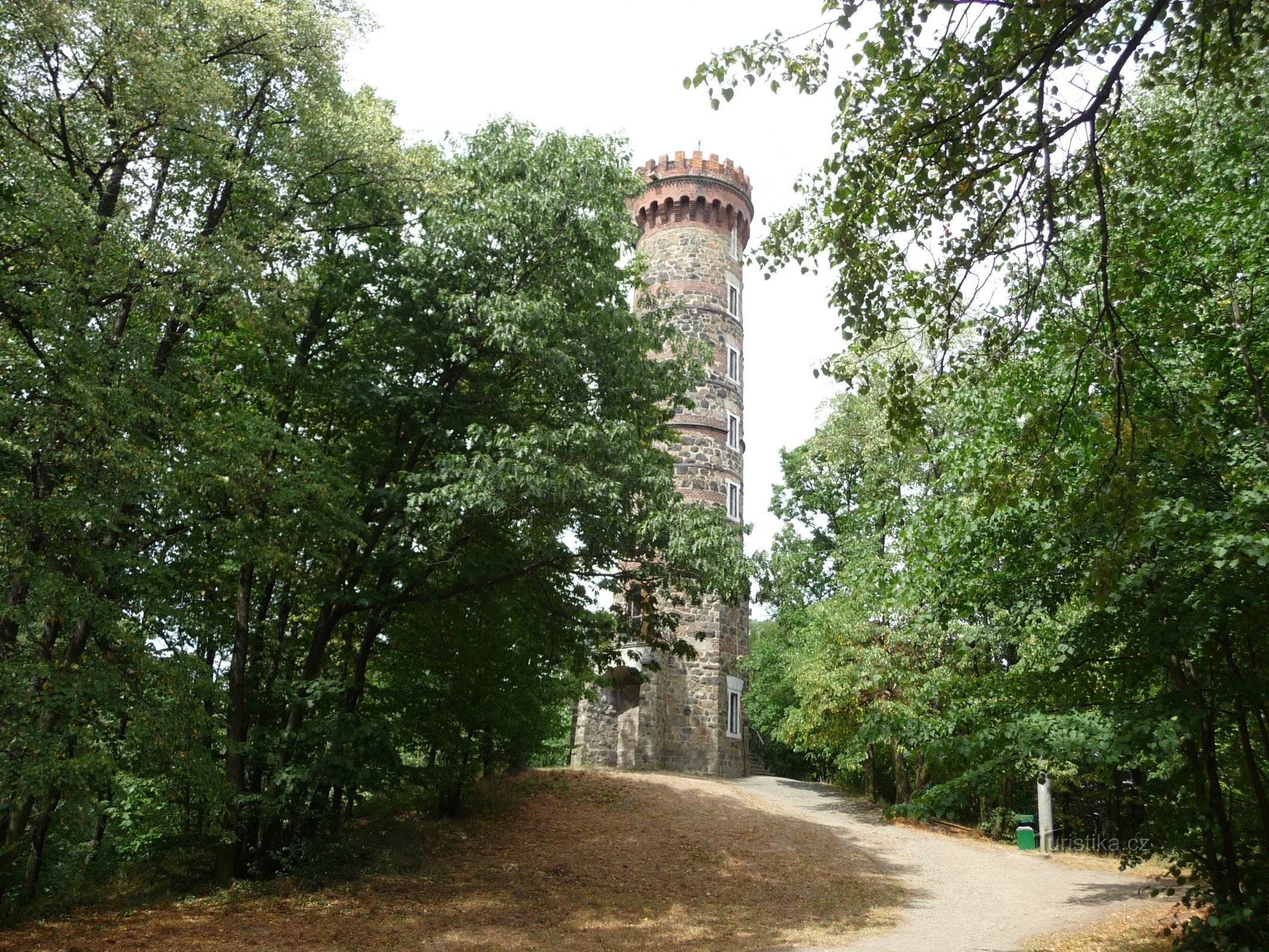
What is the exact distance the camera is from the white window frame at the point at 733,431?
28.3 metres

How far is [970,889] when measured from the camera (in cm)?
1495

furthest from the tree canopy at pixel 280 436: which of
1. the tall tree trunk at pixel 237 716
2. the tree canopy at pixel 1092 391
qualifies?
the tree canopy at pixel 1092 391

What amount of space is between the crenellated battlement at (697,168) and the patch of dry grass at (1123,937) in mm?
24201

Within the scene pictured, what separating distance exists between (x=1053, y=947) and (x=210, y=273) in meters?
12.2

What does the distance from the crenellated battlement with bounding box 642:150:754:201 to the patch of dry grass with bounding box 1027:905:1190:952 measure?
2420 centimetres

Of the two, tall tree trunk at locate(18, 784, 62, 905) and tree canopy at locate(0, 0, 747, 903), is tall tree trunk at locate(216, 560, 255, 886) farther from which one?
tall tree trunk at locate(18, 784, 62, 905)

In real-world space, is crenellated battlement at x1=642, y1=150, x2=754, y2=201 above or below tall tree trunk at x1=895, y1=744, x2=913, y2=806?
above

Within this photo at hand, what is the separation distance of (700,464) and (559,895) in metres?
15.9

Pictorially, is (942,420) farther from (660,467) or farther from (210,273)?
(210,273)

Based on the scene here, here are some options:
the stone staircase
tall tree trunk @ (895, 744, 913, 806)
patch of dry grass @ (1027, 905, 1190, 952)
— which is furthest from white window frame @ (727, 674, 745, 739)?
patch of dry grass @ (1027, 905, 1190, 952)

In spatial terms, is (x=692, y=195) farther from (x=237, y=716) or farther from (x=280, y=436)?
(x=237, y=716)

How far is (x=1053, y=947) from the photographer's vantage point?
416 inches

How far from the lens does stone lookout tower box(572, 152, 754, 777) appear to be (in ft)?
82.6

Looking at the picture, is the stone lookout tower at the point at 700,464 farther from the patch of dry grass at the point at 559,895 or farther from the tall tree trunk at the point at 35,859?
the tall tree trunk at the point at 35,859
